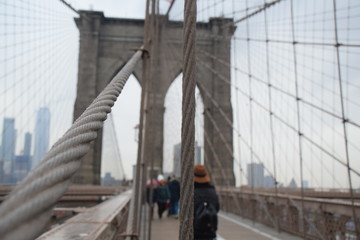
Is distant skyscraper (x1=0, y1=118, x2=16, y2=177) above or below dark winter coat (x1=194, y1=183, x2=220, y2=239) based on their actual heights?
above

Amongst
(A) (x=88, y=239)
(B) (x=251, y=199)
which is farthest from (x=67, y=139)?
(B) (x=251, y=199)

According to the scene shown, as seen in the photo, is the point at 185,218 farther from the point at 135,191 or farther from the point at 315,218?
the point at 315,218

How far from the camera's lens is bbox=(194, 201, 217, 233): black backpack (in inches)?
90.4

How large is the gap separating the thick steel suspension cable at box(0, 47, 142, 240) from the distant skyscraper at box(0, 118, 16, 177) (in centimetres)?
873

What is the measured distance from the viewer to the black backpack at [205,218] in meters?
2.29

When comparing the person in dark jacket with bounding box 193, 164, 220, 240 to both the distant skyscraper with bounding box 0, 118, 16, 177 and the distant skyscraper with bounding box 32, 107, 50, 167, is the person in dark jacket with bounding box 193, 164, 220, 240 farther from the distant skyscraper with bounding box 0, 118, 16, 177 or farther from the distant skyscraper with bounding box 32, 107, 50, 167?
the distant skyscraper with bounding box 32, 107, 50, 167

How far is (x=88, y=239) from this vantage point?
180 cm

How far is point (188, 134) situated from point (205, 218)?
130 cm

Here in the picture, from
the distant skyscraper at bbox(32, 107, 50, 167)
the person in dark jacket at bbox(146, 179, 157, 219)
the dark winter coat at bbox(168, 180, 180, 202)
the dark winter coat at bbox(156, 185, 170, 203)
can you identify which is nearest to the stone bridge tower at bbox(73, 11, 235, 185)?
the distant skyscraper at bbox(32, 107, 50, 167)

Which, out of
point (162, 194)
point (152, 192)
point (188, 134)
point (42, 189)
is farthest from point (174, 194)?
point (42, 189)

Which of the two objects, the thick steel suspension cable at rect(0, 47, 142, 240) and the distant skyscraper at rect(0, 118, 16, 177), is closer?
the thick steel suspension cable at rect(0, 47, 142, 240)

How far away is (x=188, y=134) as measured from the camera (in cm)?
112

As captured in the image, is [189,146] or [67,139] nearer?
[67,139]

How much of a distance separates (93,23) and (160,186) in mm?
15101
